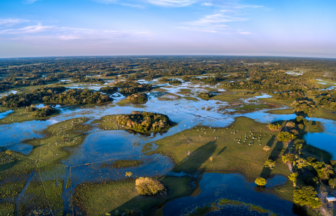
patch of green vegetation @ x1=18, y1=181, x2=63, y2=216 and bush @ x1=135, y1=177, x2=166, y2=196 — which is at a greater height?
bush @ x1=135, y1=177, x2=166, y2=196

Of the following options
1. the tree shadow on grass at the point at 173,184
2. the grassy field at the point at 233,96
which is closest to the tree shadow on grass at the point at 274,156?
the tree shadow on grass at the point at 173,184

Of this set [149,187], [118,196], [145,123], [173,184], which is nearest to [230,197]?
[173,184]

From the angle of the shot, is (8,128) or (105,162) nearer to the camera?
(105,162)

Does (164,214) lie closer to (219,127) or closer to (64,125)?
(219,127)

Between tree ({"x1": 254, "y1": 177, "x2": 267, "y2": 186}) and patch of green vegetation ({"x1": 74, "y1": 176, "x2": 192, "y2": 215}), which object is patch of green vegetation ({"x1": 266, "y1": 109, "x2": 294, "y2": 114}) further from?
patch of green vegetation ({"x1": 74, "y1": 176, "x2": 192, "y2": 215})

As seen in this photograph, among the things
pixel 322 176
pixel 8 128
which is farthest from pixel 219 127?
pixel 8 128

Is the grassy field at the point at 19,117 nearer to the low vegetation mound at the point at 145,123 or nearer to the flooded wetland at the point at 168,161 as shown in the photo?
the flooded wetland at the point at 168,161

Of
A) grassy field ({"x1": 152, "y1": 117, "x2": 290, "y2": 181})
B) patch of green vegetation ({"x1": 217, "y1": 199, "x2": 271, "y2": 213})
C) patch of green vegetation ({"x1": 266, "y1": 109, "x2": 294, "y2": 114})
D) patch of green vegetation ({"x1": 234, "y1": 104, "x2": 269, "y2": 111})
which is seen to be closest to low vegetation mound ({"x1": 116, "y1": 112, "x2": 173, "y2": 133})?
grassy field ({"x1": 152, "y1": 117, "x2": 290, "y2": 181})
